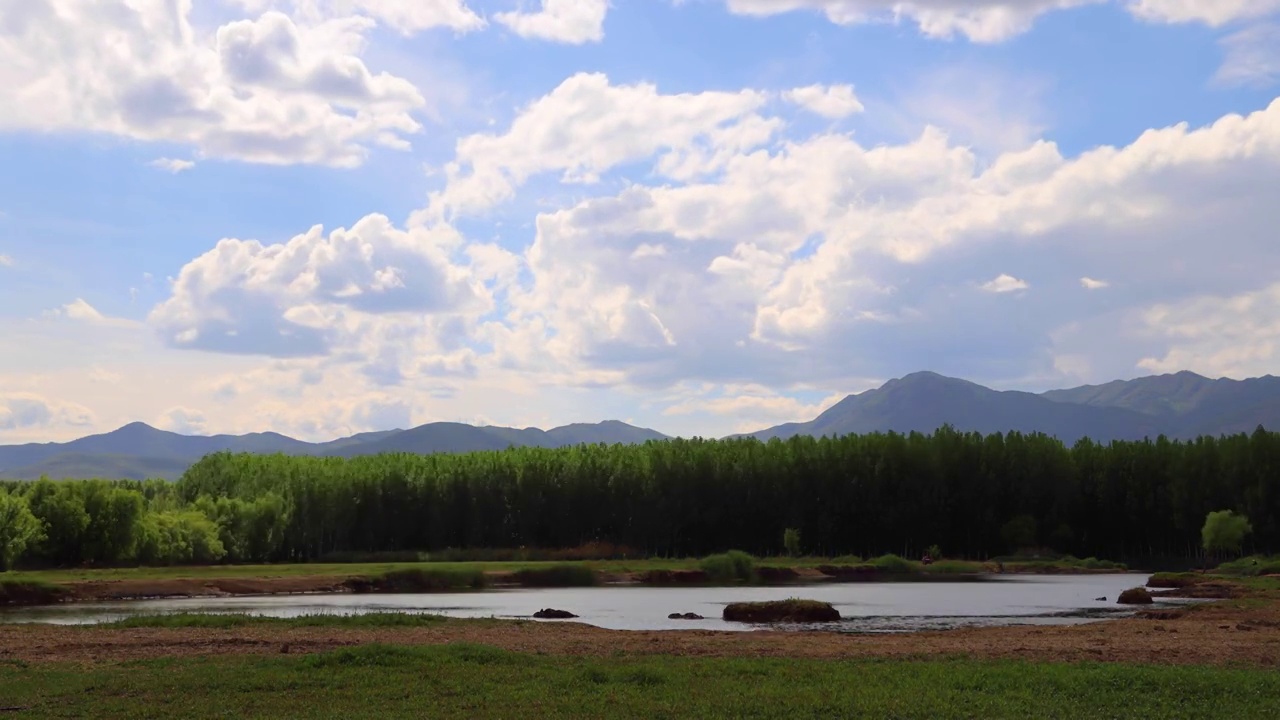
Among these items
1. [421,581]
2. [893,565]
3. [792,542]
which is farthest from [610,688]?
[792,542]

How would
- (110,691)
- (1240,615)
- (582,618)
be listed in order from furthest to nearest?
1. (582,618)
2. (1240,615)
3. (110,691)

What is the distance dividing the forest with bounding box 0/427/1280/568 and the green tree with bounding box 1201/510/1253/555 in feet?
28.7

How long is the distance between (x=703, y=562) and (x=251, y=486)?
2464 inches

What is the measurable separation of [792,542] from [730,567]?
27632 mm

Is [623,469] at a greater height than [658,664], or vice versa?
[623,469]

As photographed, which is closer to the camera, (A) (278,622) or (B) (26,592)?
(A) (278,622)

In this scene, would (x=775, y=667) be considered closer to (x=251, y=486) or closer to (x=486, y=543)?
(x=486, y=543)

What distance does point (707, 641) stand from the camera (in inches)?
1410

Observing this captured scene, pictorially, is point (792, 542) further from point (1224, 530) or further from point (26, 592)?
point (26, 592)

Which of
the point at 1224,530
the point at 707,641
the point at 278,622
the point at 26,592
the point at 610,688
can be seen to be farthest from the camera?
the point at 1224,530

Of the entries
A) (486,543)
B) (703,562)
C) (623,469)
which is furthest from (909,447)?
(486,543)

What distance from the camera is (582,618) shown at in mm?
52562

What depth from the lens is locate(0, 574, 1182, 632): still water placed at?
164 ft

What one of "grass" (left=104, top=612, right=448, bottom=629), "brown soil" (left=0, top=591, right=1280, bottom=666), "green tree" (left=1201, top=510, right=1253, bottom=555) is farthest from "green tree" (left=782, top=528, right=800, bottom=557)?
"grass" (left=104, top=612, right=448, bottom=629)
